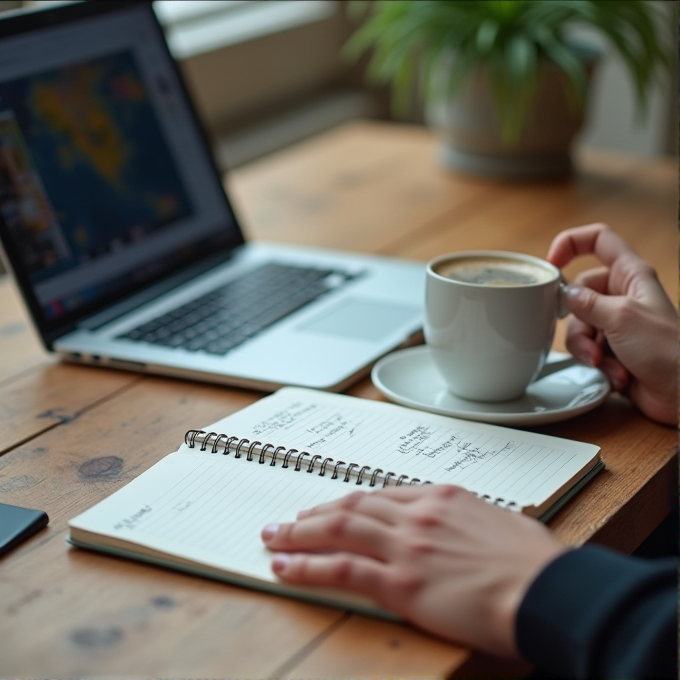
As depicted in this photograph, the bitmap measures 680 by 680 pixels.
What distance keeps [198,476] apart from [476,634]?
0.81ft

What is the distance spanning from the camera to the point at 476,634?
0.53 m

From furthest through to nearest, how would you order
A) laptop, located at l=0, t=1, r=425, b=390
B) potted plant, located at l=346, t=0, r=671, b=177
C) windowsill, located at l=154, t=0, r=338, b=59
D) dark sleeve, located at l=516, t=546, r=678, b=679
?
1. windowsill, located at l=154, t=0, r=338, b=59
2. potted plant, located at l=346, t=0, r=671, b=177
3. laptop, located at l=0, t=1, r=425, b=390
4. dark sleeve, located at l=516, t=546, r=678, b=679

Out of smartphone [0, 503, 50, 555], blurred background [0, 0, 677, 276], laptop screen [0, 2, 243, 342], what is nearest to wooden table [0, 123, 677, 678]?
smartphone [0, 503, 50, 555]

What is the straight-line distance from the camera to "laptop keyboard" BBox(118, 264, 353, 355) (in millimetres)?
965

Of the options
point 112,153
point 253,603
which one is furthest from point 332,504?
point 112,153

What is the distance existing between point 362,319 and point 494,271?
204 mm

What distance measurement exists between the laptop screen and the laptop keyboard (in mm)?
78

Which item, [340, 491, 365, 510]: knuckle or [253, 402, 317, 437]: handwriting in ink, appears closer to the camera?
[340, 491, 365, 510]: knuckle

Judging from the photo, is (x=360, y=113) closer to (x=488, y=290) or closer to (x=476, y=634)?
(x=488, y=290)

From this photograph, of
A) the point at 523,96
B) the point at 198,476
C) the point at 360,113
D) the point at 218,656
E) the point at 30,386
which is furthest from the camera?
the point at 360,113

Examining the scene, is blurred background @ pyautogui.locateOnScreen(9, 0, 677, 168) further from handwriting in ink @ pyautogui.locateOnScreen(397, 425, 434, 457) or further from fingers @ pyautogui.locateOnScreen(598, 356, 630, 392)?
handwriting in ink @ pyautogui.locateOnScreen(397, 425, 434, 457)

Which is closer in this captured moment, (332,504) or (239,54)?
(332,504)

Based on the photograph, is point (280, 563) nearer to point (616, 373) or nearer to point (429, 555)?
point (429, 555)

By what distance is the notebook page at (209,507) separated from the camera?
23.9 inches
